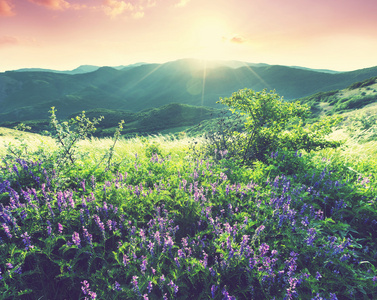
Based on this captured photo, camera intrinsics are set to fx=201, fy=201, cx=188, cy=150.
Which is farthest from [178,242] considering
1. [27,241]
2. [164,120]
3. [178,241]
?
[164,120]

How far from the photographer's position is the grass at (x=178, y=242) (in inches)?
86.4

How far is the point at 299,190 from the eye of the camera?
3729 mm

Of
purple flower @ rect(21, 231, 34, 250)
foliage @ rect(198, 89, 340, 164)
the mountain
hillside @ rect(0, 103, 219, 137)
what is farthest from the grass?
the mountain

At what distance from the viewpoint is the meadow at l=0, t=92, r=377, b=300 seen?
7.20ft

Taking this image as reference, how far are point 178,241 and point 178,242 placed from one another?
0.02 meters

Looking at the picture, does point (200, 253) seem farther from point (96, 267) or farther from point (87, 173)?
point (87, 173)

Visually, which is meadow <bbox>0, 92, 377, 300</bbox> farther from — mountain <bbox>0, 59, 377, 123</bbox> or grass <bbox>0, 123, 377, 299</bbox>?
mountain <bbox>0, 59, 377, 123</bbox>

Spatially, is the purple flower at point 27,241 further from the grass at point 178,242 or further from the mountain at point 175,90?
the mountain at point 175,90

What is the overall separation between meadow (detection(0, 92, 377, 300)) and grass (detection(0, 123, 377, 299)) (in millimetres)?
16

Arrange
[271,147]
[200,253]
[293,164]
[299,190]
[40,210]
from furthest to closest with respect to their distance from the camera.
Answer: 1. [271,147]
2. [293,164]
3. [299,190]
4. [40,210]
5. [200,253]

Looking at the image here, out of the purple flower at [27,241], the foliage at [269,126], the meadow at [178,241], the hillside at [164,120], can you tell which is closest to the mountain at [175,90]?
the hillside at [164,120]

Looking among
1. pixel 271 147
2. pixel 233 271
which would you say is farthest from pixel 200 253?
pixel 271 147

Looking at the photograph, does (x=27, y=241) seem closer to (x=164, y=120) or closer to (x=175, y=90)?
(x=164, y=120)

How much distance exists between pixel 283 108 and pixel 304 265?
15.5ft
